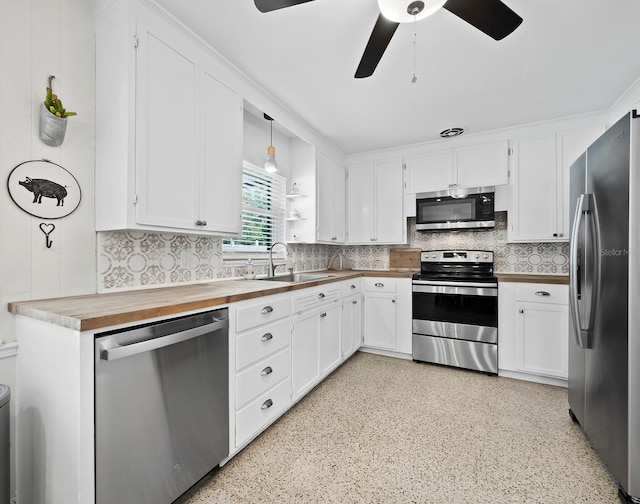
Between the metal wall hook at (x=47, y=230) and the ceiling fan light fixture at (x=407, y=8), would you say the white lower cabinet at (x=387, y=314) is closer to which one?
the ceiling fan light fixture at (x=407, y=8)

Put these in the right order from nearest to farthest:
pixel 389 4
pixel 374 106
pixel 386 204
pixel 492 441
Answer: pixel 389 4 → pixel 492 441 → pixel 374 106 → pixel 386 204

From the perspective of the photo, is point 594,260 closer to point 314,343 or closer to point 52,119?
point 314,343

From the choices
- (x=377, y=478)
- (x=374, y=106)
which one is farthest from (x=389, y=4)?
(x=377, y=478)

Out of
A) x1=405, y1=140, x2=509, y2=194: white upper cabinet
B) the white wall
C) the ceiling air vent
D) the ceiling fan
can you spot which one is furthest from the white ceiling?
the white wall

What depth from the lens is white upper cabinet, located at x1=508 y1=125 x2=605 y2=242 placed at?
116 inches

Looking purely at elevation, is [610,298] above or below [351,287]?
above

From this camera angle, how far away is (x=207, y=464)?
5.05 ft

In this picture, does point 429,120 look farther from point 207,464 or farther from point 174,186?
point 207,464

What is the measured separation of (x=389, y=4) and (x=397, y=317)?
2.80 meters

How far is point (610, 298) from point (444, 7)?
163 centimetres

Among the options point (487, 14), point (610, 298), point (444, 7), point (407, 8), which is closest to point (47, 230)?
point (407, 8)

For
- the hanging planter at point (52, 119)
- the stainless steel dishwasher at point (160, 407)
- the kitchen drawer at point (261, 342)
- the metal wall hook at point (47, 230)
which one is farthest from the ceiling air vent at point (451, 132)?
the metal wall hook at point (47, 230)

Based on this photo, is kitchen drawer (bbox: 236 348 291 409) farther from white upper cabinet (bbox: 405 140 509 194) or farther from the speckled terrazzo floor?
white upper cabinet (bbox: 405 140 509 194)

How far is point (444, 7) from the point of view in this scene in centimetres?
142
